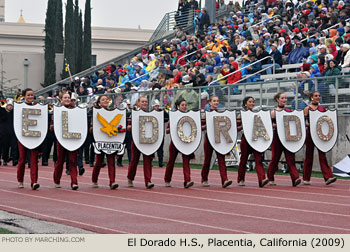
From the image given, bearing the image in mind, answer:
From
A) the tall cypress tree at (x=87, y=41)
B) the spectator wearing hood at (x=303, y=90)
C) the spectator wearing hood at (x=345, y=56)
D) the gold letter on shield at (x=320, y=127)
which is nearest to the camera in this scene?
the gold letter on shield at (x=320, y=127)

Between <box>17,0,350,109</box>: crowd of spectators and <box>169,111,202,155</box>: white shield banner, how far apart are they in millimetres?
5026

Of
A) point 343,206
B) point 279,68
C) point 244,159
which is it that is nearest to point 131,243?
point 343,206

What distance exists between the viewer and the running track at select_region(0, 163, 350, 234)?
36.8 ft

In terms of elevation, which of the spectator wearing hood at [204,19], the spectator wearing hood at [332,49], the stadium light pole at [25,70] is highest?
the spectator wearing hood at [204,19]

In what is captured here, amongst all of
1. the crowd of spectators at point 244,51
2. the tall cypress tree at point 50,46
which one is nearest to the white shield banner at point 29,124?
the crowd of spectators at point 244,51

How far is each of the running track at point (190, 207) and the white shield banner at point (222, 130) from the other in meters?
0.79

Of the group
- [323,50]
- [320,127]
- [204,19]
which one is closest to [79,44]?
[204,19]

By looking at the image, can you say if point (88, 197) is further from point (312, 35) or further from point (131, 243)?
point (312, 35)

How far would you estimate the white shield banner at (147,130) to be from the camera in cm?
1773

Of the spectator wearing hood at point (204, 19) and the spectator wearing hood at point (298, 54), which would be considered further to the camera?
the spectator wearing hood at point (204, 19)

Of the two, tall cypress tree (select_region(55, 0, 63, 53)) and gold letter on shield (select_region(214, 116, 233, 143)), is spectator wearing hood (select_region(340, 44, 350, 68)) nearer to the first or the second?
gold letter on shield (select_region(214, 116, 233, 143))

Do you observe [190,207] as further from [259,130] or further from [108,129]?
[259,130]

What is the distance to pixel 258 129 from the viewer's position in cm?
1802

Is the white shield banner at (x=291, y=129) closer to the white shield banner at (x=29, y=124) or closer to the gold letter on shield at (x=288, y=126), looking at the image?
the gold letter on shield at (x=288, y=126)
